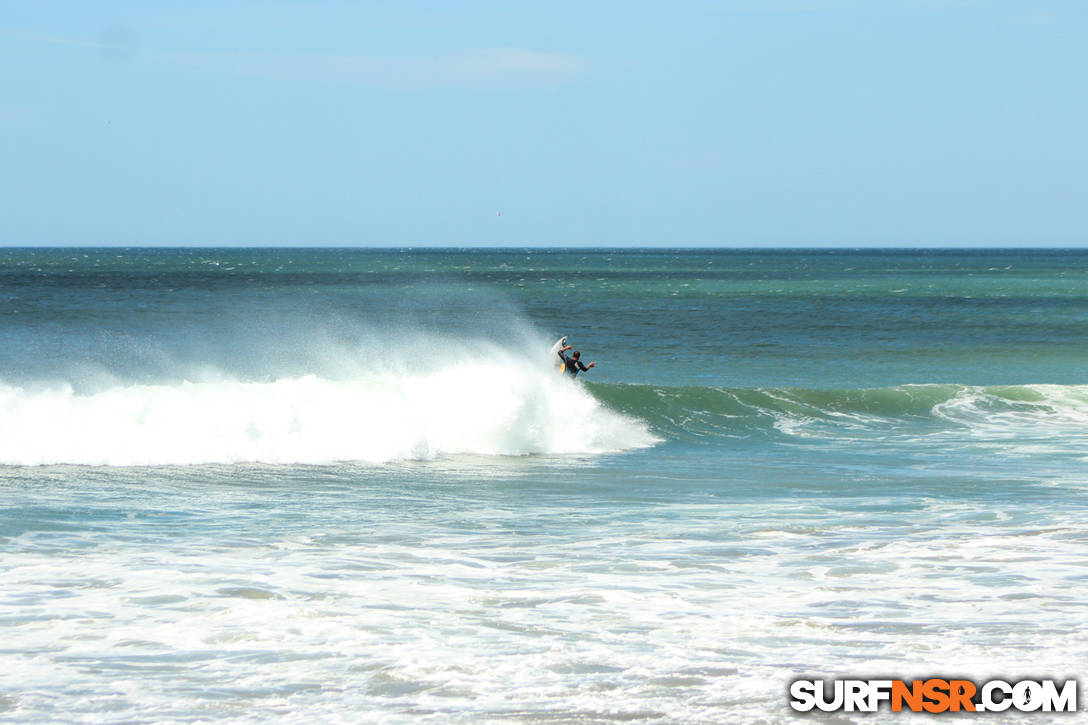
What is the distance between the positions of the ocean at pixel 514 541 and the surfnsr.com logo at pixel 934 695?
127 millimetres

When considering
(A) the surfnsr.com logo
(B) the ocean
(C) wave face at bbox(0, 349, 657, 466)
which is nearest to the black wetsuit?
(C) wave face at bbox(0, 349, 657, 466)

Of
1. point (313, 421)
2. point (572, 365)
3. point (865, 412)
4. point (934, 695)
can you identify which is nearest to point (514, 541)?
point (934, 695)

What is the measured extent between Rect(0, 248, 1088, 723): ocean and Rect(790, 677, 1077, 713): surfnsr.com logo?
13 cm

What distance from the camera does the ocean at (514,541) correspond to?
729 centimetres

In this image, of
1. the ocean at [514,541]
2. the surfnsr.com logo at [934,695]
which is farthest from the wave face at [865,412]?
the surfnsr.com logo at [934,695]

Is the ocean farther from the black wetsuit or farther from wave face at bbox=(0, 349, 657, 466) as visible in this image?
the black wetsuit

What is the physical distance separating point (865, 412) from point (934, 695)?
18113mm

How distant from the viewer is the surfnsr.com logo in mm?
6777

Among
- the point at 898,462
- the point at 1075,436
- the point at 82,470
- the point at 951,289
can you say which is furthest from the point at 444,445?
the point at 951,289

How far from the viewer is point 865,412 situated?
24.6 meters

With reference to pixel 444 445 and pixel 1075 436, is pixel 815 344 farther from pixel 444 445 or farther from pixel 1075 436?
pixel 444 445

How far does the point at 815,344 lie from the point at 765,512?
1114 inches

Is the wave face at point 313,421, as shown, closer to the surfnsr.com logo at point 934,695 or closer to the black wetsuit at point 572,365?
the black wetsuit at point 572,365

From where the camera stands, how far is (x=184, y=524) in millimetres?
12070
